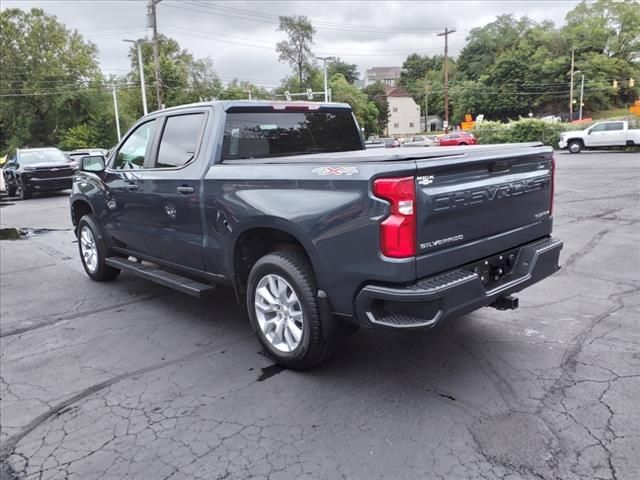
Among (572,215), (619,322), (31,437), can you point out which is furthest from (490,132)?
(31,437)

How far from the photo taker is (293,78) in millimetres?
69750

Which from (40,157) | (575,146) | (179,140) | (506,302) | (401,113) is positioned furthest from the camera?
(401,113)

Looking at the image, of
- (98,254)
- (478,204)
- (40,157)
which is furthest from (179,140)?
(40,157)

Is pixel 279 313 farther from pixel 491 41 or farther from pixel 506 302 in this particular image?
pixel 491 41

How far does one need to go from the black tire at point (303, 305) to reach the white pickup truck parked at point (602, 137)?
30.4m

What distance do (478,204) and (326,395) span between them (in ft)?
5.21

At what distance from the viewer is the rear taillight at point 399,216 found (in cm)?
293

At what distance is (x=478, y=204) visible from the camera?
3.32m

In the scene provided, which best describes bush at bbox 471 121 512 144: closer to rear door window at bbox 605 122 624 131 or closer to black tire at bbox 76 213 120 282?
rear door window at bbox 605 122 624 131

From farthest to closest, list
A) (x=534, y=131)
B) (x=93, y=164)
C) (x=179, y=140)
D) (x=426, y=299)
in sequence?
(x=534, y=131)
(x=93, y=164)
(x=179, y=140)
(x=426, y=299)

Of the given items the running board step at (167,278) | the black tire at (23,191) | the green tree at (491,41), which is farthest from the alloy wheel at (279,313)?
the green tree at (491,41)

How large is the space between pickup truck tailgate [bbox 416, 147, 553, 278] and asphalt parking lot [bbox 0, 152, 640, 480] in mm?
893

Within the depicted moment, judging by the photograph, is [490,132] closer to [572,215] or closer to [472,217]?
[572,215]

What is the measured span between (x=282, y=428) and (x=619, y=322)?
313 cm
